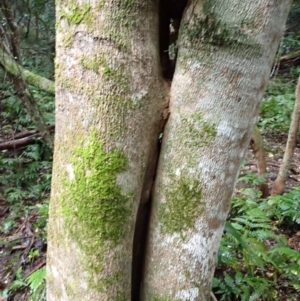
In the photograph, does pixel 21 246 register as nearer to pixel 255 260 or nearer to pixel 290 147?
pixel 255 260

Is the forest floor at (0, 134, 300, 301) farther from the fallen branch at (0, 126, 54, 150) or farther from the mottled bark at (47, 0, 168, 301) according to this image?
the mottled bark at (47, 0, 168, 301)

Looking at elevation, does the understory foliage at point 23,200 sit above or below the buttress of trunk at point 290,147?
below

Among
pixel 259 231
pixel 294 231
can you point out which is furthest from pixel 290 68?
pixel 259 231

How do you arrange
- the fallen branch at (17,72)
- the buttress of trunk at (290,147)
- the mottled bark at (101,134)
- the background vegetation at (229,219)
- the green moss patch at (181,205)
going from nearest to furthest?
the mottled bark at (101,134)
the green moss patch at (181,205)
the background vegetation at (229,219)
the buttress of trunk at (290,147)
the fallen branch at (17,72)

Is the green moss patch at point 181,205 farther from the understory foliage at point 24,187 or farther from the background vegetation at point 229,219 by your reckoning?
the understory foliage at point 24,187

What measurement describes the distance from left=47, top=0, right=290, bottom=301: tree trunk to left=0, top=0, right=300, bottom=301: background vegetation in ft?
3.76

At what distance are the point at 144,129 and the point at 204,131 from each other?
0.23 meters

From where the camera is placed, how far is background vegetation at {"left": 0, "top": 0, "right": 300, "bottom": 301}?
2.71m

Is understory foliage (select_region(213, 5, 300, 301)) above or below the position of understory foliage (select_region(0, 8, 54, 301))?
above

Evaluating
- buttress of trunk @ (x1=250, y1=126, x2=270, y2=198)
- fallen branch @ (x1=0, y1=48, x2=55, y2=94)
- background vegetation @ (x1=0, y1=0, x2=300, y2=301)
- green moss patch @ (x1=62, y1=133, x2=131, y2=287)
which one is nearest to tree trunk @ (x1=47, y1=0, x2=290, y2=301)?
green moss patch @ (x1=62, y1=133, x2=131, y2=287)

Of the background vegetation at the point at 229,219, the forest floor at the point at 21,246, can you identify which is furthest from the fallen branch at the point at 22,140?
the forest floor at the point at 21,246

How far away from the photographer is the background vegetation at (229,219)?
2.71 meters

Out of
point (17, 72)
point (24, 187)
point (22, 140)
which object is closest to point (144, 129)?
point (17, 72)

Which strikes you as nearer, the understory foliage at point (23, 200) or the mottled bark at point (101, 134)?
the mottled bark at point (101, 134)
